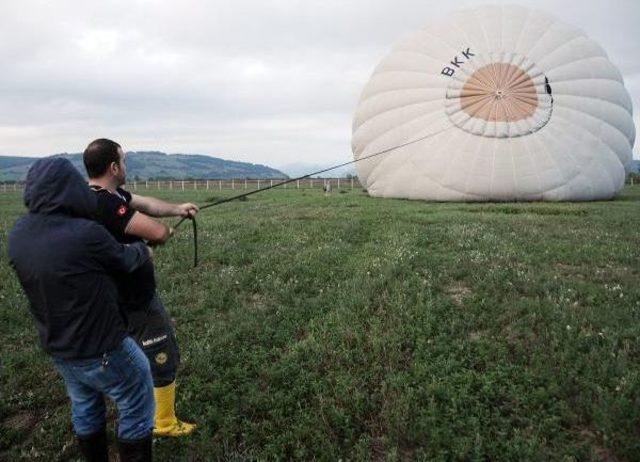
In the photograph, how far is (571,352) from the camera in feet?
22.3

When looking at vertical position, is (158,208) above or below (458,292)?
above

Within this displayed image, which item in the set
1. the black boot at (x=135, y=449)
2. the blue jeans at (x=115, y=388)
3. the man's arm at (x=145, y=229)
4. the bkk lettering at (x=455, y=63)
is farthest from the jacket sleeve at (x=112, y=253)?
the bkk lettering at (x=455, y=63)

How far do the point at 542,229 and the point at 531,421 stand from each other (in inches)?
420

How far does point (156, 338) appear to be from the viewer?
566 centimetres

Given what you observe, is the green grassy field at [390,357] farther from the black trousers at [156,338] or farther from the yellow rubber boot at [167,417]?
the black trousers at [156,338]

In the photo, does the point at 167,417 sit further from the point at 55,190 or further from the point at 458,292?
the point at 458,292

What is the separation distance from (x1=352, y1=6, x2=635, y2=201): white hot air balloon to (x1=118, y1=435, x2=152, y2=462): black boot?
1921 cm

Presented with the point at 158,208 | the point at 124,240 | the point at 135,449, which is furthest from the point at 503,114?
the point at 135,449

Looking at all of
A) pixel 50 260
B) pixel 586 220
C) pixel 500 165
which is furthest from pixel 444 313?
pixel 500 165

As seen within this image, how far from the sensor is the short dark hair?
5176 millimetres

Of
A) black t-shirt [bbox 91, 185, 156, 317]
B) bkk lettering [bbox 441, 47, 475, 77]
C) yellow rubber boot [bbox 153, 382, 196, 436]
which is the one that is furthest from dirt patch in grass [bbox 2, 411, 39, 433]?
bkk lettering [bbox 441, 47, 475, 77]

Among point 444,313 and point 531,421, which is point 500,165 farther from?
point 531,421

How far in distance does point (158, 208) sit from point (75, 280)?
2.10m

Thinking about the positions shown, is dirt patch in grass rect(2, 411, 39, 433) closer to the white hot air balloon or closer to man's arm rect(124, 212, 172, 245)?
man's arm rect(124, 212, 172, 245)
